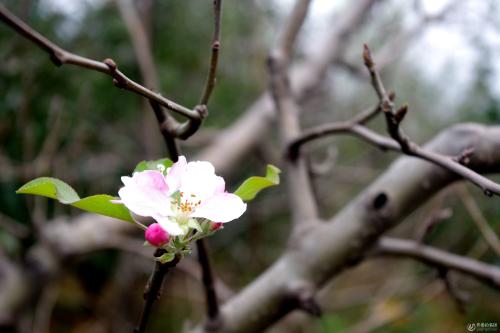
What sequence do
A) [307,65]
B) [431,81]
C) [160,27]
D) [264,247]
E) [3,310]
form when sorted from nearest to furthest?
[3,310]
[307,65]
[160,27]
[264,247]
[431,81]

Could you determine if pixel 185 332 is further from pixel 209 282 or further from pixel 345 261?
pixel 345 261

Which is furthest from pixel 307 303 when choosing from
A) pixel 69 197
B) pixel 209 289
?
pixel 69 197

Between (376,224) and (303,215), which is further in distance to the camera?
(303,215)

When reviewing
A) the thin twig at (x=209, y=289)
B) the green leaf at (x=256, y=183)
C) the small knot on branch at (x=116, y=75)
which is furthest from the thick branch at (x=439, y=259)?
the small knot on branch at (x=116, y=75)

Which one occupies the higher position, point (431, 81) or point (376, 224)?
point (431, 81)

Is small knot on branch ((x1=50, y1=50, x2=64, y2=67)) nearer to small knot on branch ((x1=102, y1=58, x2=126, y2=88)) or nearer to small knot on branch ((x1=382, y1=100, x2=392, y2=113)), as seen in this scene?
small knot on branch ((x1=102, y1=58, x2=126, y2=88))

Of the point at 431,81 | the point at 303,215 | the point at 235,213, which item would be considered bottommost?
the point at 235,213

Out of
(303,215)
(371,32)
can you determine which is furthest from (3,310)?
(371,32)

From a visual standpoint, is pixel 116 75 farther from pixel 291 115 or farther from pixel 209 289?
pixel 291 115

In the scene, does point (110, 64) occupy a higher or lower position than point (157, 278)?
higher
